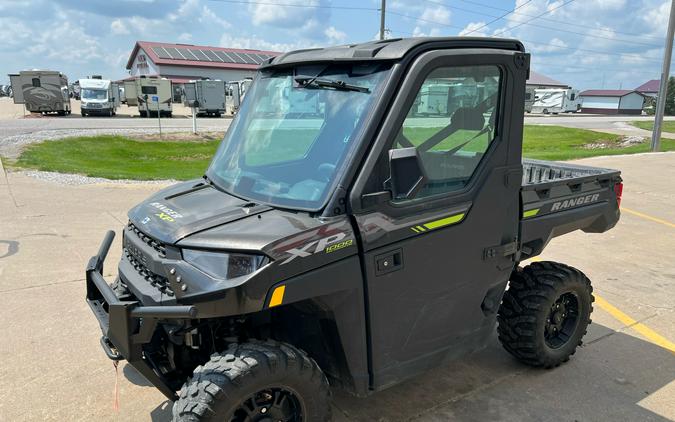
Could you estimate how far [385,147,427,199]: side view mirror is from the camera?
2.55 metres

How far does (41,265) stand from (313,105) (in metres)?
4.48

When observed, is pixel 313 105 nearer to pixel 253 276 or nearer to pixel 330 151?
pixel 330 151

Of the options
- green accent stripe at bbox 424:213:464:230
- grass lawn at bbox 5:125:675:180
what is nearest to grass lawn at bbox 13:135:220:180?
grass lawn at bbox 5:125:675:180

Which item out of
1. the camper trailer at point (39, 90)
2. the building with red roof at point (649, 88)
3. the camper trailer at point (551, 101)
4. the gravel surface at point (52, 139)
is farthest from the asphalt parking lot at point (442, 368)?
the building with red roof at point (649, 88)

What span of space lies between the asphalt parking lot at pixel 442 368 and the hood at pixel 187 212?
1.30 m

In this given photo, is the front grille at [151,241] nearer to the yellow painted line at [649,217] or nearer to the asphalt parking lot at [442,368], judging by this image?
the asphalt parking lot at [442,368]

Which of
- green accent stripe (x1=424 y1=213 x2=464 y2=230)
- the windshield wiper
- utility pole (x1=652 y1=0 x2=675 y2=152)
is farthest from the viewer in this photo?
utility pole (x1=652 y1=0 x2=675 y2=152)

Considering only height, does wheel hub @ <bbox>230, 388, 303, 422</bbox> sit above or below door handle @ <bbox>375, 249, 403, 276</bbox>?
below

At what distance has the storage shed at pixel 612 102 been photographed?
73.7 meters

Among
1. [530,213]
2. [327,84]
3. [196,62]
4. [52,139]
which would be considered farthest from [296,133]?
[196,62]

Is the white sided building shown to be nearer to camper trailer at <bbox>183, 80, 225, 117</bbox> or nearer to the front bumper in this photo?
camper trailer at <bbox>183, 80, 225, 117</bbox>

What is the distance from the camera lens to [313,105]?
3020 millimetres

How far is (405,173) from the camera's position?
2578mm

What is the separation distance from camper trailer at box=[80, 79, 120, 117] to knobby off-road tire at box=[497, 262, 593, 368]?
119 ft
